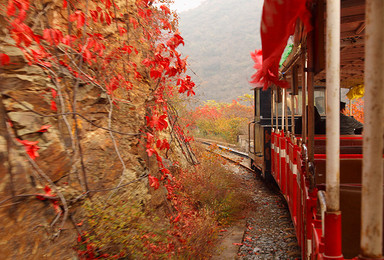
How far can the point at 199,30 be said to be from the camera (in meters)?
91.7

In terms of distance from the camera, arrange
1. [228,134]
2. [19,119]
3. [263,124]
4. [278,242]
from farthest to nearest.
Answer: [228,134] < [263,124] < [278,242] < [19,119]

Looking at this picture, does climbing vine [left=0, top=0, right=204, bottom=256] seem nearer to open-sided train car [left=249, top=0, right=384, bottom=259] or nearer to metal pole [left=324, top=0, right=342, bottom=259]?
open-sided train car [left=249, top=0, right=384, bottom=259]

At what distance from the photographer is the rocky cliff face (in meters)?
2.40

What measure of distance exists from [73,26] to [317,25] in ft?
10.1

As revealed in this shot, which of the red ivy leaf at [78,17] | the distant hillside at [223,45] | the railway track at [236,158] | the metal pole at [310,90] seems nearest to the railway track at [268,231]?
the metal pole at [310,90]

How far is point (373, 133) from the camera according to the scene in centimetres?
112

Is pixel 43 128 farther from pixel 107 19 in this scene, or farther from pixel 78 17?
pixel 107 19

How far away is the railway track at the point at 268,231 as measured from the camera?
4410mm

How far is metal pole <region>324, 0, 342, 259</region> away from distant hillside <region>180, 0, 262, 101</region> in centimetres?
3774

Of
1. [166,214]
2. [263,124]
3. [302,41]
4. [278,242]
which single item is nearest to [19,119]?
[166,214]

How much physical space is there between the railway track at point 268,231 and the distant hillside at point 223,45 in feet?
107

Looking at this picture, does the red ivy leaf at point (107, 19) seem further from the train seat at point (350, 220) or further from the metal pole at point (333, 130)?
the train seat at point (350, 220)

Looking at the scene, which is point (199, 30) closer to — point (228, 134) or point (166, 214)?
point (228, 134)

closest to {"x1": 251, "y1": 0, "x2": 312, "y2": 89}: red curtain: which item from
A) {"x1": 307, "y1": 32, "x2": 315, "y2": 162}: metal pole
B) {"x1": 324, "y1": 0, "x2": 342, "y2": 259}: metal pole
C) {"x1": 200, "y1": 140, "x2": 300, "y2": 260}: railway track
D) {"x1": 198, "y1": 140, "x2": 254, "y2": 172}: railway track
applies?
{"x1": 307, "y1": 32, "x2": 315, "y2": 162}: metal pole
